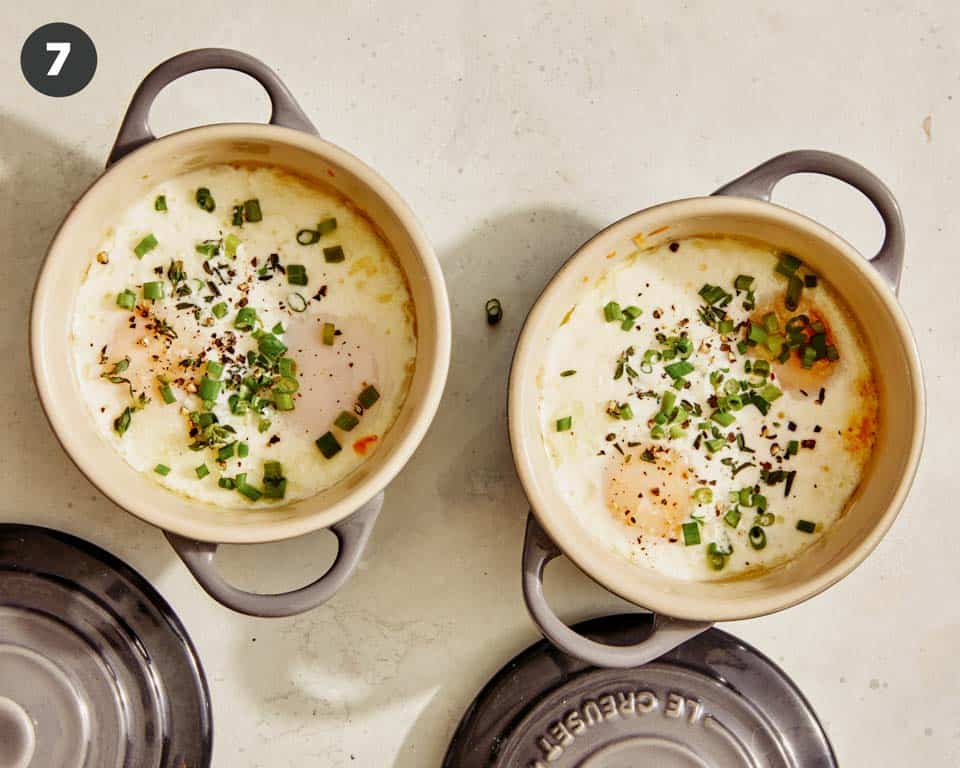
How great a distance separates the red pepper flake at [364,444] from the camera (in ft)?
4.50

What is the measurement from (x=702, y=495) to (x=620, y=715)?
36 centimetres

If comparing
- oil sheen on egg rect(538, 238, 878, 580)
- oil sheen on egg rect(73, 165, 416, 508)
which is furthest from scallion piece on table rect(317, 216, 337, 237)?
oil sheen on egg rect(538, 238, 878, 580)

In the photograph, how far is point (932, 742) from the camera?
1.57m

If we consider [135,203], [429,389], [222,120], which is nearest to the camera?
[429,389]

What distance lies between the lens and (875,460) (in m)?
1.38

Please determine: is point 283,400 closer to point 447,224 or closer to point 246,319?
point 246,319

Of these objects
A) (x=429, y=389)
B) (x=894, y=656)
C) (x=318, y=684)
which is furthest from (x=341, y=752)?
(x=894, y=656)

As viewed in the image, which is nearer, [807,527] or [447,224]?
[807,527]

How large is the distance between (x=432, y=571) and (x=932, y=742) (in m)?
0.83

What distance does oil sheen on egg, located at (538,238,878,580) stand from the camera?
4.54ft

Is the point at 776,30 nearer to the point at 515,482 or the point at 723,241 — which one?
the point at 723,241

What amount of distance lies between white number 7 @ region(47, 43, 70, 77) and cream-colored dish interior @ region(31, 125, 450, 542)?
0.32m

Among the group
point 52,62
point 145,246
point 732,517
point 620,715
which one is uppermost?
point 52,62

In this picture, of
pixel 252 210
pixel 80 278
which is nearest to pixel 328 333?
pixel 252 210
